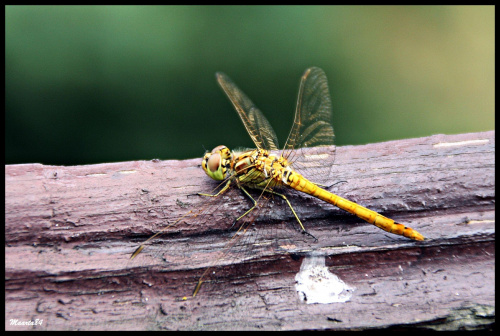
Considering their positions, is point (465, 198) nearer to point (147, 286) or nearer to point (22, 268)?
point (147, 286)

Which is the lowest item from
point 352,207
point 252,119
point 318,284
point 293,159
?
point 318,284

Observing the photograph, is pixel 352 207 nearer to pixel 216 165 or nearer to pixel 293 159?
pixel 293 159

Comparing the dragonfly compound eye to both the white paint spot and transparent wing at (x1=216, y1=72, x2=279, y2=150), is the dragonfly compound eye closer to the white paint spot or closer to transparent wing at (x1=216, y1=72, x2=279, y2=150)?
transparent wing at (x1=216, y1=72, x2=279, y2=150)

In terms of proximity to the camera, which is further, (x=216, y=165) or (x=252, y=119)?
(x=252, y=119)

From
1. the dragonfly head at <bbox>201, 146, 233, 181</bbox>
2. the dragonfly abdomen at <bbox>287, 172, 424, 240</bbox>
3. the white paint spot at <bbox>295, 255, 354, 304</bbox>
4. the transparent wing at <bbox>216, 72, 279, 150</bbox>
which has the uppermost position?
the transparent wing at <bbox>216, 72, 279, 150</bbox>

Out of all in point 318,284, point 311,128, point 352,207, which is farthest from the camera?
point 311,128

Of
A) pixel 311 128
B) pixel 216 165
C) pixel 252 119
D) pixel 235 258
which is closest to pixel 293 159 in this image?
pixel 311 128

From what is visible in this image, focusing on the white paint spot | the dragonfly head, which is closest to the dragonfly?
the dragonfly head
